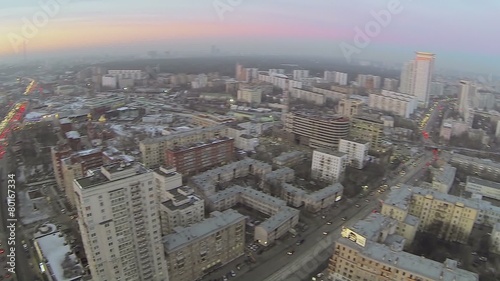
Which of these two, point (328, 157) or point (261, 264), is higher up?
point (328, 157)

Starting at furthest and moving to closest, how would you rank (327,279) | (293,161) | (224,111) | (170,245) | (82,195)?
1. (224,111)
2. (293,161)
3. (327,279)
4. (170,245)
5. (82,195)

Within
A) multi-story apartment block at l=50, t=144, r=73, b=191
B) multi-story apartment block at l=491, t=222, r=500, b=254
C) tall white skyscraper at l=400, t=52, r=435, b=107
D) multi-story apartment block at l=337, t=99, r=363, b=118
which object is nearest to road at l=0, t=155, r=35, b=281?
multi-story apartment block at l=50, t=144, r=73, b=191

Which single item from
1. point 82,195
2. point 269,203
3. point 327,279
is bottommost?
point 327,279

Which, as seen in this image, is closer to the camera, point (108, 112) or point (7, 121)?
point (7, 121)

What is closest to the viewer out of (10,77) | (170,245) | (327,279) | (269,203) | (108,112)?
(170,245)

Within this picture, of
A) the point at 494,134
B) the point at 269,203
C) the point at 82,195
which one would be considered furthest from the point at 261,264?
the point at 494,134

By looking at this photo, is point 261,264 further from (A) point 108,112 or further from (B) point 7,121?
(B) point 7,121
